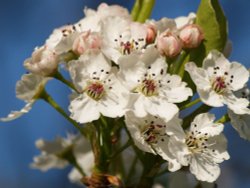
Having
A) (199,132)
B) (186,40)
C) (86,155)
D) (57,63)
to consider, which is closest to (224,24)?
(186,40)

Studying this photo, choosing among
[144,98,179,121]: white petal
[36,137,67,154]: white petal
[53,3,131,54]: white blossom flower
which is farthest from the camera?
[36,137,67,154]: white petal

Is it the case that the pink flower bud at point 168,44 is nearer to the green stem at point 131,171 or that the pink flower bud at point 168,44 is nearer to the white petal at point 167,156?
the white petal at point 167,156

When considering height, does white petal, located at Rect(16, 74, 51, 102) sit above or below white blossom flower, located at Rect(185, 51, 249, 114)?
above

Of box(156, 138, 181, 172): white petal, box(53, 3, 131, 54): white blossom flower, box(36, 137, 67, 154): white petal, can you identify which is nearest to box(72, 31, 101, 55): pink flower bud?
box(53, 3, 131, 54): white blossom flower

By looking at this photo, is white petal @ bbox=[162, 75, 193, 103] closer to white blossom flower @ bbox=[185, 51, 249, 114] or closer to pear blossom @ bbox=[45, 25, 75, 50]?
white blossom flower @ bbox=[185, 51, 249, 114]

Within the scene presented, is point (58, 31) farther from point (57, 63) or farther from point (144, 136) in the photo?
point (144, 136)

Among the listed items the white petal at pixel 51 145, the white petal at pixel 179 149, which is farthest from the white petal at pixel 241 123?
the white petal at pixel 51 145

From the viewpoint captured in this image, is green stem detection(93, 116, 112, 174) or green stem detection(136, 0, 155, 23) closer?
green stem detection(93, 116, 112, 174)
